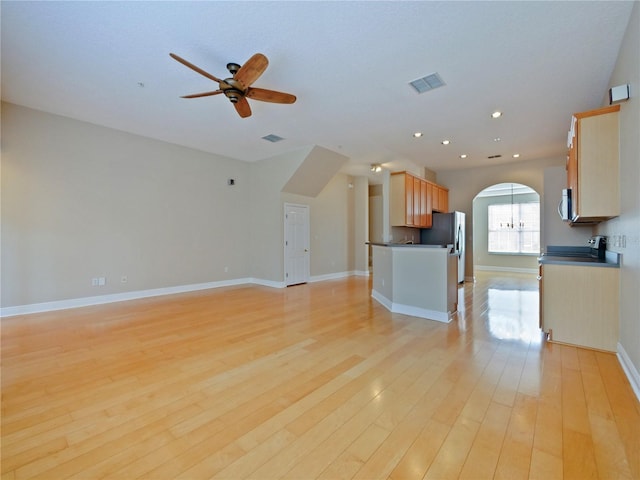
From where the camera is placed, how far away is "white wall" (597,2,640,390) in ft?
7.22

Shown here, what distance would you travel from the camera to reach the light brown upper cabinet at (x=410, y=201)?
6.27 meters

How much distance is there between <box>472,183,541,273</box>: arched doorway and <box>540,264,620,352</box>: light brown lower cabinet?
6.97m

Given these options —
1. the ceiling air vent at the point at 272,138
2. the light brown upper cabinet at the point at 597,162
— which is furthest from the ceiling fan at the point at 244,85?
the light brown upper cabinet at the point at 597,162

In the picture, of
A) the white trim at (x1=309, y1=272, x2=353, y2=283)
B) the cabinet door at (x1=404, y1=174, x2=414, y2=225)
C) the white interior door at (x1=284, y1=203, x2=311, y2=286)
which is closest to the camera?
the cabinet door at (x1=404, y1=174, x2=414, y2=225)

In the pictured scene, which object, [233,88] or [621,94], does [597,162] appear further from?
[233,88]

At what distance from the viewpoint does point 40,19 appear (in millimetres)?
2535

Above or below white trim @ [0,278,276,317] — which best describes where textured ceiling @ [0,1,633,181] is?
above

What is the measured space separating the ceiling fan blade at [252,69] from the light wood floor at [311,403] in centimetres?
278

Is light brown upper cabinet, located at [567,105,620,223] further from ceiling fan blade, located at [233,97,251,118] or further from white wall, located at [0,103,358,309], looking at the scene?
white wall, located at [0,103,358,309]

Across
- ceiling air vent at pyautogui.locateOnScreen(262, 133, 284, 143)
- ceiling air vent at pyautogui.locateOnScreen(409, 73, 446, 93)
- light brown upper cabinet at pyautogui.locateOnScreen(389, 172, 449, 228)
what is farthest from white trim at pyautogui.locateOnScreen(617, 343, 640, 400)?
ceiling air vent at pyautogui.locateOnScreen(262, 133, 284, 143)

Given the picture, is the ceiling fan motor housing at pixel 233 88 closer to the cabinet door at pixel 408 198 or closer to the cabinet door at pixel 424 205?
the cabinet door at pixel 408 198

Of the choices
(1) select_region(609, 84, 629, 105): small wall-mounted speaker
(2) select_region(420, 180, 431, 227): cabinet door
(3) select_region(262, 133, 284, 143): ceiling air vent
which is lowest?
(2) select_region(420, 180, 431, 227): cabinet door

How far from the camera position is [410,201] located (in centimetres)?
640

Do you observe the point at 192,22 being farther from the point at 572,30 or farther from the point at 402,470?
the point at 402,470
